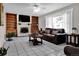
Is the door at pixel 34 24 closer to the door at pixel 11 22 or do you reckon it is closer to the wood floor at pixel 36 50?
the door at pixel 11 22

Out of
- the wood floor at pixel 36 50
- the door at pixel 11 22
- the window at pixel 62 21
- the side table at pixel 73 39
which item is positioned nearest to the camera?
the wood floor at pixel 36 50

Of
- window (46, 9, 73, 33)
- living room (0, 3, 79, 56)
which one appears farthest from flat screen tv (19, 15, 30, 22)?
window (46, 9, 73, 33)

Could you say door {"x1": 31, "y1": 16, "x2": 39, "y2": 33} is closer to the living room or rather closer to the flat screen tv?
the living room

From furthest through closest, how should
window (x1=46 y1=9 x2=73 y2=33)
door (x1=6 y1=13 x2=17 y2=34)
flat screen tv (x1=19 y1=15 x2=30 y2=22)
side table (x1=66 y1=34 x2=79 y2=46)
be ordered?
flat screen tv (x1=19 y1=15 x2=30 y2=22), door (x1=6 y1=13 x2=17 y2=34), window (x1=46 y1=9 x2=73 y2=33), side table (x1=66 y1=34 x2=79 y2=46)

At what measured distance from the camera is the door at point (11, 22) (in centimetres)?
1100

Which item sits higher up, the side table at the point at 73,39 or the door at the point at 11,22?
the door at the point at 11,22

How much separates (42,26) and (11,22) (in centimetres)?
307

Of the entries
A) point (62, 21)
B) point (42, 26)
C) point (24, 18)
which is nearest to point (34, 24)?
point (42, 26)

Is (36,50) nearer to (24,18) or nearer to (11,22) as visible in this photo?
(11,22)

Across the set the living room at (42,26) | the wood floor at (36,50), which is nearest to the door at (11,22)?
the living room at (42,26)

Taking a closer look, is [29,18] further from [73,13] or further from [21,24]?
[73,13]

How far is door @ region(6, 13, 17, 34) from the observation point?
11.0m

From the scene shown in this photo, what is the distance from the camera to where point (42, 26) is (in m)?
11.9

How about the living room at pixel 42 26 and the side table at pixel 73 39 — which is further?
the side table at pixel 73 39
